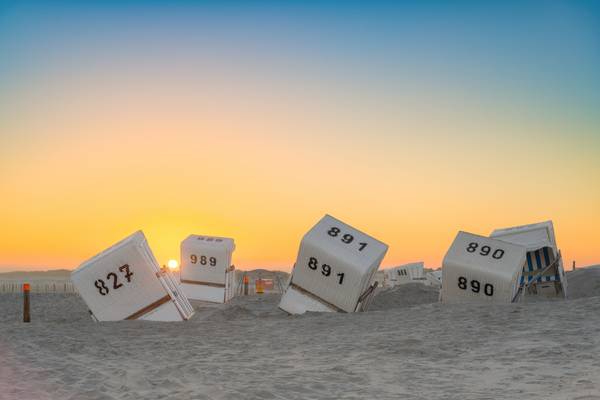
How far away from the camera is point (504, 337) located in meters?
12.3

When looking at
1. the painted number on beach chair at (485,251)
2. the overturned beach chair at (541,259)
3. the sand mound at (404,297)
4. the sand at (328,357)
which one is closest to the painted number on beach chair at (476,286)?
the painted number on beach chair at (485,251)

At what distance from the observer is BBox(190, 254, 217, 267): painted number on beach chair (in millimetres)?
29828

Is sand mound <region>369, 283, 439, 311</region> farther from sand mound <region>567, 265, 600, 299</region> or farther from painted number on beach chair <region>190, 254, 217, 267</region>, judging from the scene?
painted number on beach chair <region>190, 254, 217, 267</region>

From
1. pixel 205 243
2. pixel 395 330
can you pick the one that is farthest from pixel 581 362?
pixel 205 243

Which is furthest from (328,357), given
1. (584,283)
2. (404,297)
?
(584,283)

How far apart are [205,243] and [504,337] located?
1992cm

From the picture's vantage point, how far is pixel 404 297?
27.1 metres

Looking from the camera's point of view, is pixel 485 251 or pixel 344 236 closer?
pixel 344 236

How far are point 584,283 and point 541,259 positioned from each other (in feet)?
21.8

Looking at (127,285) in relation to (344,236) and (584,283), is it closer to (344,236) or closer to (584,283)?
(344,236)

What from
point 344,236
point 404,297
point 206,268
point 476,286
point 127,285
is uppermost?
point 206,268

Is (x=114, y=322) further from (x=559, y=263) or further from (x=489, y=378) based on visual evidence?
(x=559, y=263)

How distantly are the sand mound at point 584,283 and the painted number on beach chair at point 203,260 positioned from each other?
662 inches

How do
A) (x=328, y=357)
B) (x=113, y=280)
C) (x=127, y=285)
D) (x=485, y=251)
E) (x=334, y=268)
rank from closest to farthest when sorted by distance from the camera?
1. (x=328, y=357)
2. (x=113, y=280)
3. (x=127, y=285)
4. (x=334, y=268)
5. (x=485, y=251)
